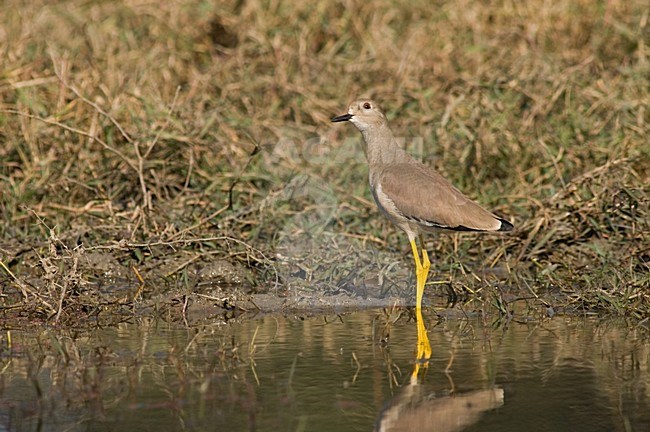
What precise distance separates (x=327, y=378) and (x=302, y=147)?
14.3 ft

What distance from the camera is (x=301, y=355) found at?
4.93 meters

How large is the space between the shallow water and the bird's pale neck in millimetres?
1280

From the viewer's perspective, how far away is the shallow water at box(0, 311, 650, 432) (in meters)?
3.96

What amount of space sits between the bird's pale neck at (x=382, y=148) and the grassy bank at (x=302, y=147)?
1.90 ft

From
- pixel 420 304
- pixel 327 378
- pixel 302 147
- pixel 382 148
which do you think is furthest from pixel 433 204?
pixel 302 147

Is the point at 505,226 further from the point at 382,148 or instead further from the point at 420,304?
the point at 382,148

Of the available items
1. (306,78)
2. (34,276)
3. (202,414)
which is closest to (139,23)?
(306,78)

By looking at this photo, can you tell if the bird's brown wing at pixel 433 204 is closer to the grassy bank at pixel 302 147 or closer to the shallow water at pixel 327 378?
the grassy bank at pixel 302 147

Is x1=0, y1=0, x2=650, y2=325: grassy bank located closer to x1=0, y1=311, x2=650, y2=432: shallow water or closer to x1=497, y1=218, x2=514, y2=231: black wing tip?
x1=497, y1=218, x2=514, y2=231: black wing tip

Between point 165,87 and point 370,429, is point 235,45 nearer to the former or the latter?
point 165,87

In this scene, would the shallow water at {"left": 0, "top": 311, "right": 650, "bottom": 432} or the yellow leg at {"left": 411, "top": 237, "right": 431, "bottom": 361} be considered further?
the yellow leg at {"left": 411, "top": 237, "right": 431, "bottom": 361}

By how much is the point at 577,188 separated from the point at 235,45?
4.49 m

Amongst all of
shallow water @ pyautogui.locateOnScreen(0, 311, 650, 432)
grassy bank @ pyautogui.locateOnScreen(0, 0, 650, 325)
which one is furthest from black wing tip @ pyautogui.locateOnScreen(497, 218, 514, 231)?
shallow water @ pyautogui.locateOnScreen(0, 311, 650, 432)

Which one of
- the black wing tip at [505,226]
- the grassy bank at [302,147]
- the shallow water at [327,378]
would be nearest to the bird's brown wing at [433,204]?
the black wing tip at [505,226]
